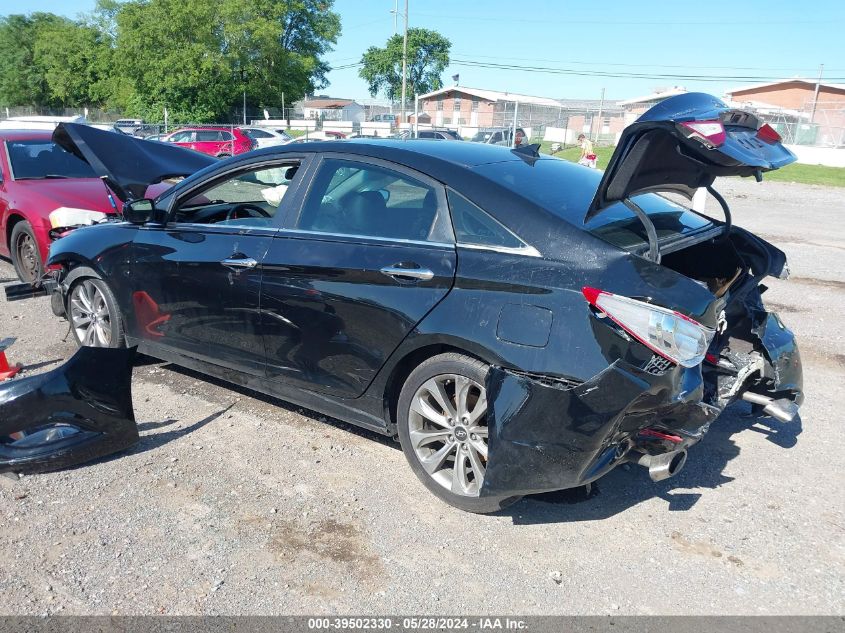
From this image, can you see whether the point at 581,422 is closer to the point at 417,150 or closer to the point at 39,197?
the point at 417,150

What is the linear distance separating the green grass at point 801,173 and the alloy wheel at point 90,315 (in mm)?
19905

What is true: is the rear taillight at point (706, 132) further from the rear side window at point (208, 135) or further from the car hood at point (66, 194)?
the rear side window at point (208, 135)

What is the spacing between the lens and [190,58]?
47.0m

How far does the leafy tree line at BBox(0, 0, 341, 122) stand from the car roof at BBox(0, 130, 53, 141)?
42.5m

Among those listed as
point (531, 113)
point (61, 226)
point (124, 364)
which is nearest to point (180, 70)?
point (531, 113)

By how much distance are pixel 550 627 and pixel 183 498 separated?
192 centimetres

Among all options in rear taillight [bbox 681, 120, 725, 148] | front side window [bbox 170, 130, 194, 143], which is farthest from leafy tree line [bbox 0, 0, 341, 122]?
rear taillight [bbox 681, 120, 725, 148]

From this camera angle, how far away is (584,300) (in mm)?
3035

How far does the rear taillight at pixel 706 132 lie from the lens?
2934 millimetres

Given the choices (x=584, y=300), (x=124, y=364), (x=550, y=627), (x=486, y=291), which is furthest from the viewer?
(x=124, y=364)

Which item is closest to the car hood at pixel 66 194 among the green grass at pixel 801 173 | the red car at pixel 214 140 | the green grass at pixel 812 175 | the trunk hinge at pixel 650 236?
the trunk hinge at pixel 650 236

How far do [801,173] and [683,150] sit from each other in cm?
3028

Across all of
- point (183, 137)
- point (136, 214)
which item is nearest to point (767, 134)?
point (136, 214)

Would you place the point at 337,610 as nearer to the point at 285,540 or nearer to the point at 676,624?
the point at 285,540
